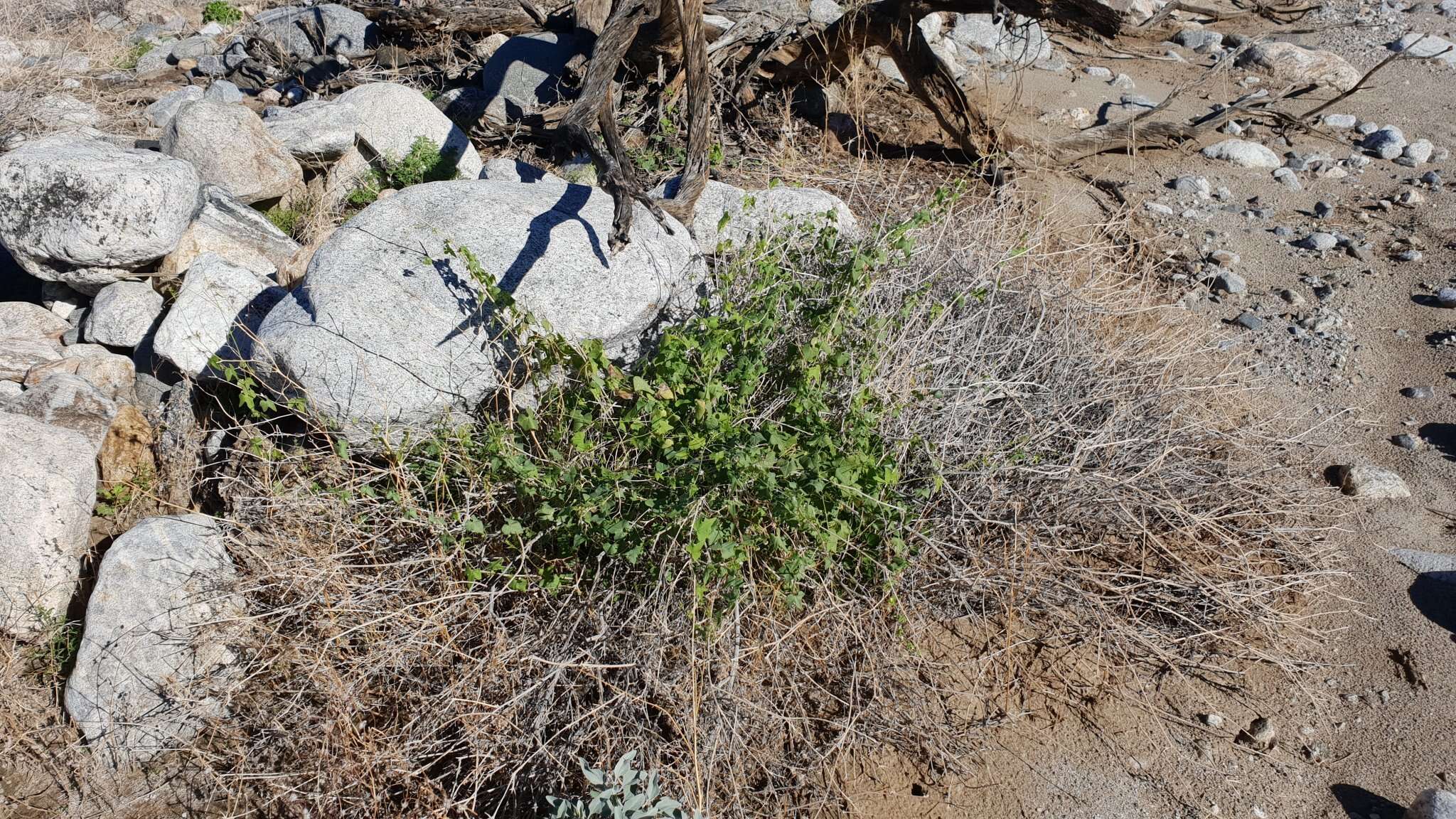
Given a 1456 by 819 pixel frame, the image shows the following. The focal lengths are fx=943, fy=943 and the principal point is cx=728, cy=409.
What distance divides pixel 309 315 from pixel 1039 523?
270 centimetres

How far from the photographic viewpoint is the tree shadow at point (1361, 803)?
280 centimetres

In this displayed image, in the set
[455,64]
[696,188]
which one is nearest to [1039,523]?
[696,188]

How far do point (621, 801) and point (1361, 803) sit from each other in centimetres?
222

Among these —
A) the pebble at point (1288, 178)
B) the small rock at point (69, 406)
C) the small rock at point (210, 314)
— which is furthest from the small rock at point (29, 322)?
the pebble at point (1288, 178)

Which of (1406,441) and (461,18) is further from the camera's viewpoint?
(461,18)

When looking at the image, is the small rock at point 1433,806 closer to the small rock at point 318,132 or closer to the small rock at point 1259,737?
the small rock at point 1259,737

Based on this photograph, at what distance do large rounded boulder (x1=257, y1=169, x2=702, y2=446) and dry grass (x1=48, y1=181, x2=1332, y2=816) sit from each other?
0.30 meters

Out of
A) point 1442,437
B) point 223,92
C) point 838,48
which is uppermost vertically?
point 838,48

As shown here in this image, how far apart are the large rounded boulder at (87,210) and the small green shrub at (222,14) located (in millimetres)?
4537

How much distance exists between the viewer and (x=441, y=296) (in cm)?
347

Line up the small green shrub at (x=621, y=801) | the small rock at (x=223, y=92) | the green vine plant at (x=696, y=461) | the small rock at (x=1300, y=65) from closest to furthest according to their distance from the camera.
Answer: the small green shrub at (x=621, y=801) → the green vine plant at (x=696, y=461) → the small rock at (x=223, y=92) → the small rock at (x=1300, y=65)

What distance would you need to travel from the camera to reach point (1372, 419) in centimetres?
424

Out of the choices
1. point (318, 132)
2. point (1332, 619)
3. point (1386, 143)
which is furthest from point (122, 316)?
point (1386, 143)

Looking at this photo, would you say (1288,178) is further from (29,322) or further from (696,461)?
(29,322)
